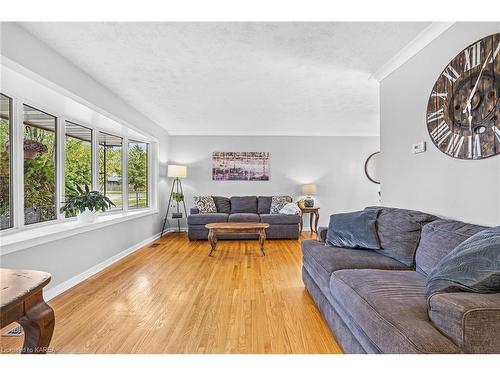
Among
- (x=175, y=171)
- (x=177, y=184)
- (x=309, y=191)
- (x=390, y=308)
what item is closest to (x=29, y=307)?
(x=390, y=308)

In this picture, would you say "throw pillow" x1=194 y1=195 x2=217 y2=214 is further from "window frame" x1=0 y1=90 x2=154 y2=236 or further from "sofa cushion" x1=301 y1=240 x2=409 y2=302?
"sofa cushion" x1=301 y1=240 x2=409 y2=302

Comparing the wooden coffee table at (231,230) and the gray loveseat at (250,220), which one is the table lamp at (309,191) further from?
the wooden coffee table at (231,230)

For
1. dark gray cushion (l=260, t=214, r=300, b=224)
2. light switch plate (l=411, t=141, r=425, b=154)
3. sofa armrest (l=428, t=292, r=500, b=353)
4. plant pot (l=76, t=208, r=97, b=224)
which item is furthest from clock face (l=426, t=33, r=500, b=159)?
plant pot (l=76, t=208, r=97, b=224)

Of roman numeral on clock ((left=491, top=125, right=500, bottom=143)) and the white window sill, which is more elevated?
roman numeral on clock ((left=491, top=125, right=500, bottom=143))

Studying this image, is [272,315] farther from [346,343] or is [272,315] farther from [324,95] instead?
[324,95]

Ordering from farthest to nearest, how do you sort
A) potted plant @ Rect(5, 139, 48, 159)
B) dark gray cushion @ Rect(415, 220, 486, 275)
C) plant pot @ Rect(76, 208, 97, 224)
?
plant pot @ Rect(76, 208, 97, 224) < potted plant @ Rect(5, 139, 48, 159) < dark gray cushion @ Rect(415, 220, 486, 275)

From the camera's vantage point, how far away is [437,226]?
1.81m

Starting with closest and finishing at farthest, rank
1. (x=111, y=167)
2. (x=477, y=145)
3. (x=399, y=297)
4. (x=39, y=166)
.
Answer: (x=399, y=297) → (x=477, y=145) → (x=39, y=166) → (x=111, y=167)

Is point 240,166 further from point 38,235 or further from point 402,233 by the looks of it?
point 402,233

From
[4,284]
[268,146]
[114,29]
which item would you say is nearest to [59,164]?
[114,29]

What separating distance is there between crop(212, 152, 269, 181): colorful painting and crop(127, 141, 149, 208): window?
1.62 metres

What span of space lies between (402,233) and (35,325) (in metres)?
2.32

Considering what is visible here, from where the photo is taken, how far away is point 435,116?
2135 mm

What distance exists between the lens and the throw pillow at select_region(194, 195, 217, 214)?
554cm
